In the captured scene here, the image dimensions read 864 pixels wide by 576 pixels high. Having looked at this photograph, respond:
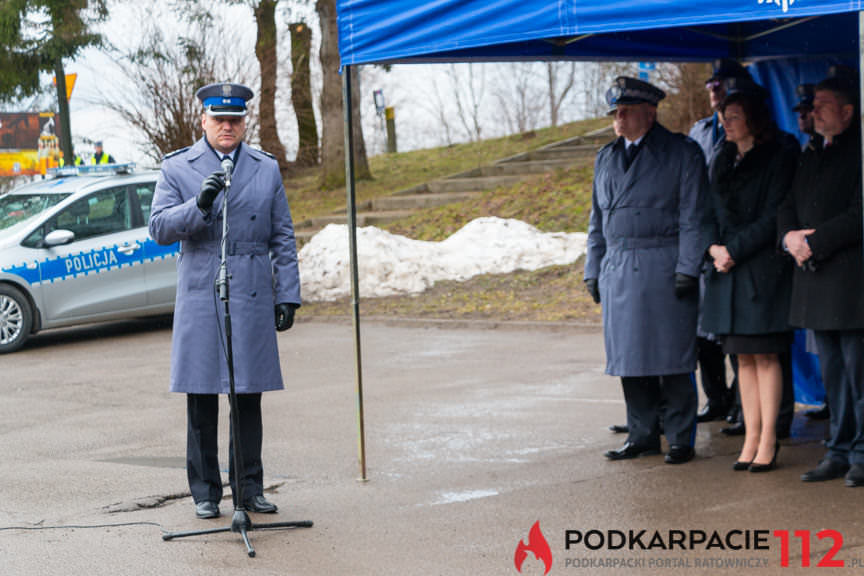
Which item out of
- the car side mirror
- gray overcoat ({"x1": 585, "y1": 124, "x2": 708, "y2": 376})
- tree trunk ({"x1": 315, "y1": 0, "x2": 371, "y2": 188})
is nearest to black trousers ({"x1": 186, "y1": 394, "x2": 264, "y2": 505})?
gray overcoat ({"x1": 585, "y1": 124, "x2": 708, "y2": 376})

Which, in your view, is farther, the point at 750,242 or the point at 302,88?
the point at 302,88

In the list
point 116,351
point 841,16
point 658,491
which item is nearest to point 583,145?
point 116,351

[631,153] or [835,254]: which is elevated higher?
[631,153]

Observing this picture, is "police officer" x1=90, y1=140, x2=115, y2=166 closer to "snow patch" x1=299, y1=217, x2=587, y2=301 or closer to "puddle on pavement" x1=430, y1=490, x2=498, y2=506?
"snow patch" x1=299, y1=217, x2=587, y2=301

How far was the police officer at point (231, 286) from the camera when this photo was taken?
575 cm

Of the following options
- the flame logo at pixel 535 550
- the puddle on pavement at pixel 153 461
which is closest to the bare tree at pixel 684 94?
the puddle on pavement at pixel 153 461

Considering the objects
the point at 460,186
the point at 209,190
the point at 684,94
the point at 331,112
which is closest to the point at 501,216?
the point at 684,94

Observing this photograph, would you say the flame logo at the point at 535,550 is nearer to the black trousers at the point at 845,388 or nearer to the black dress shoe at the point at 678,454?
the black dress shoe at the point at 678,454

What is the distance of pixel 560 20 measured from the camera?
5480 millimetres

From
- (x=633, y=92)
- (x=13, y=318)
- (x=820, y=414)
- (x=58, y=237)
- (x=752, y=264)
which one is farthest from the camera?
(x=58, y=237)

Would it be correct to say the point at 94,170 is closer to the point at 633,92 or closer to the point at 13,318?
the point at 13,318

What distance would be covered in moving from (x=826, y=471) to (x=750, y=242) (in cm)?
132

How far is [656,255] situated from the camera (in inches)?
264

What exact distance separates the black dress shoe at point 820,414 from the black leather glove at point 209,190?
476 cm
